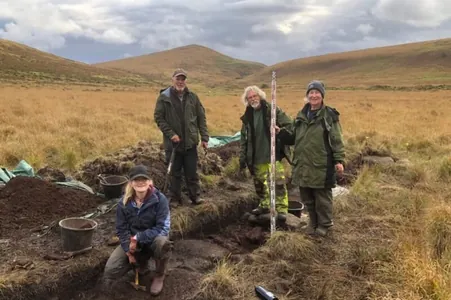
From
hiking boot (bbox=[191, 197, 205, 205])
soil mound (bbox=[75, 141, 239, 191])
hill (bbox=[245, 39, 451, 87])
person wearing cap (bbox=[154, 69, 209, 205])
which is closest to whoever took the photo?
person wearing cap (bbox=[154, 69, 209, 205])

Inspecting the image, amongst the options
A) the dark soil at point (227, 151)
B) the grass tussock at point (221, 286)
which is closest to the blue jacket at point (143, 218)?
the grass tussock at point (221, 286)

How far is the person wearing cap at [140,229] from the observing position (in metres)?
4.62

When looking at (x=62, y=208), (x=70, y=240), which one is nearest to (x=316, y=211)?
(x=70, y=240)

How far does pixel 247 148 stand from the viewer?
663 centimetres

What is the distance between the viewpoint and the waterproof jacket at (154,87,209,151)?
21.4ft

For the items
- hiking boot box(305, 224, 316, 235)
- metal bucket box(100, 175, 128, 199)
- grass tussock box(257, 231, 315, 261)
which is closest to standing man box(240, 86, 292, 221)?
hiking boot box(305, 224, 316, 235)

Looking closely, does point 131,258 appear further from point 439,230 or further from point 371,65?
point 371,65

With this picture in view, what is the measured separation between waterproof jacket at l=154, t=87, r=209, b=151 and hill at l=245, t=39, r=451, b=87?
9296 cm

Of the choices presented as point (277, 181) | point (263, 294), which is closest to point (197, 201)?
point (277, 181)

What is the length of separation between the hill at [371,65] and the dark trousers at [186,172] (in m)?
92.7

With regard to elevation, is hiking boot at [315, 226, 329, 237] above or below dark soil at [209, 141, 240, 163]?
below

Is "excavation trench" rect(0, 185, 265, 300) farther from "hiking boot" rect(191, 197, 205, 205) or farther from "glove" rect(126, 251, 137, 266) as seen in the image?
"glove" rect(126, 251, 137, 266)

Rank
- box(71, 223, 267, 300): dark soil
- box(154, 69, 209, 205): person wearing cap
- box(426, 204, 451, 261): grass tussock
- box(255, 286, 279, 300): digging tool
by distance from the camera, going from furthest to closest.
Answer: box(154, 69, 209, 205): person wearing cap
box(426, 204, 451, 261): grass tussock
box(71, 223, 267, 300): dark soil
box(255, 286, 279, 300): digging tool

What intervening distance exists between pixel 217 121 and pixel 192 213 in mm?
11513
